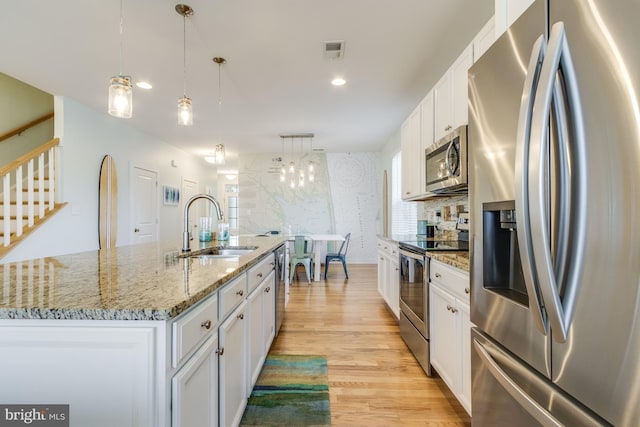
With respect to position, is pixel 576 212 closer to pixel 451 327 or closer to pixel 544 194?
pixel 544 194

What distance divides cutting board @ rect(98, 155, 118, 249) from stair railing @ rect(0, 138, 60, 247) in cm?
66

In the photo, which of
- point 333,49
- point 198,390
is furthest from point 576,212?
point 333,49

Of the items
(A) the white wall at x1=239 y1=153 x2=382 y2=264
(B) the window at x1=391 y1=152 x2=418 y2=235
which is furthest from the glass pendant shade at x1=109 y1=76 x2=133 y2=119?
(A) the white wall at x1=239 y1=153 x2=382 y2=264

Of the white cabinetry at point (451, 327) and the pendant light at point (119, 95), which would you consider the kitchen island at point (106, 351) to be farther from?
the white cabinetry at point (451, 327)

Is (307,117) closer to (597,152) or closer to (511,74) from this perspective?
(511,74)

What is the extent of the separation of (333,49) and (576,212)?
2.57m

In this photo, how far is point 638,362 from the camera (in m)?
0.53

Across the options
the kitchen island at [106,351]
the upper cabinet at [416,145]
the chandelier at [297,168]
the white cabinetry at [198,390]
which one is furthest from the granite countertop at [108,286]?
the chandelier at [297,168]

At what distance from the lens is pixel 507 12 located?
3.85 ft

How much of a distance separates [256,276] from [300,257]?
3235mm

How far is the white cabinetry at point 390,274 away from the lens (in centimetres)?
298

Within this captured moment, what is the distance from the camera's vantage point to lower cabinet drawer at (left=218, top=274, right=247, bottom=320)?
125cm

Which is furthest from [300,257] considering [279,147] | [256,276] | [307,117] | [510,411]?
[510,411]
